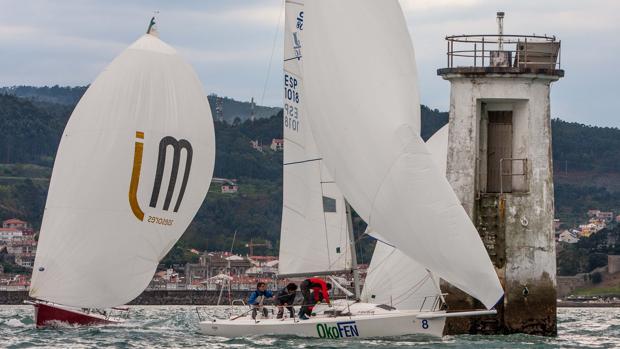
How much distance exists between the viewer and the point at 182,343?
1210 inches

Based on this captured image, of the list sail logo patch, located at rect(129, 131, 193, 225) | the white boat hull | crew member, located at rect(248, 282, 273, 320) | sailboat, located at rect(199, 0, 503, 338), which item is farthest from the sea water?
sail logo patch, located at rect(129, 131, 193, 225)

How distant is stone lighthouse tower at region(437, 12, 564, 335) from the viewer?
101ft

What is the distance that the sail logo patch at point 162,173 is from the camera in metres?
34.3

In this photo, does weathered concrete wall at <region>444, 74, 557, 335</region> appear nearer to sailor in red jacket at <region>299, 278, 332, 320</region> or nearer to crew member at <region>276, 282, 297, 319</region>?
sailor in red jacket at <region>299, 278, 332, 320</region>

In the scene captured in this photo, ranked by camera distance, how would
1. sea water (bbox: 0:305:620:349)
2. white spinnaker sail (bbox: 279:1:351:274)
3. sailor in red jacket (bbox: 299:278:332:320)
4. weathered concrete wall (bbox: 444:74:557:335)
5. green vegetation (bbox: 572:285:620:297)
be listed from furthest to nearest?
green vegetation (bbox: 572:285:620:297), white spinnaker sail (bbox: 279:1:351:274), weathered concrete wall (bbox: 444:74:557:335), sailor in red jacket (bbox: 299:278:332:320), sea water (bbox: 0:305:620:349)

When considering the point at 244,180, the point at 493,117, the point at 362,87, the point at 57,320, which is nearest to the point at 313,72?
the point at 362,87

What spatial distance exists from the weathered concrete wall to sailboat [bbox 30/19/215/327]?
632 centimetres

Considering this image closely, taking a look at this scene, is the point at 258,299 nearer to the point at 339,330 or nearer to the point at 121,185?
the point at 339,330

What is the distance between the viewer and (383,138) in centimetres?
2847

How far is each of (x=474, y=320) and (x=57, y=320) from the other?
10016mm

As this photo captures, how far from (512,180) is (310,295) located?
4.70 meters

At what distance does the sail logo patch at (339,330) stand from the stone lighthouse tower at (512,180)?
244 centimetres

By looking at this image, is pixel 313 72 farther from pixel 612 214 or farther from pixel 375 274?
pixel 612 214

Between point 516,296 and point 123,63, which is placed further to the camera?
point 123,63
